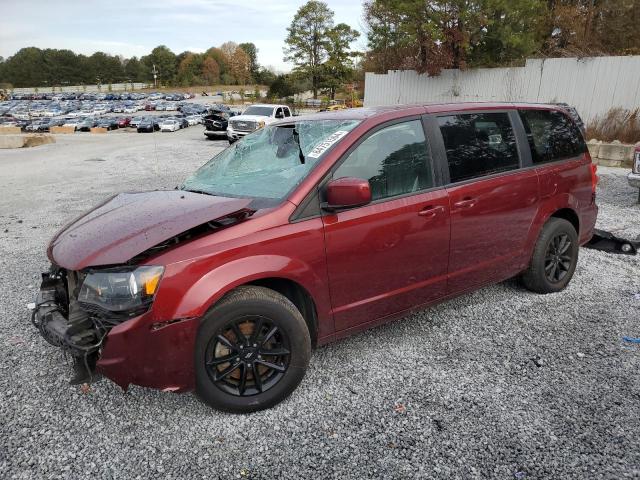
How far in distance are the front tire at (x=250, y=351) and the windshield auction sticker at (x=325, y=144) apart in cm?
96

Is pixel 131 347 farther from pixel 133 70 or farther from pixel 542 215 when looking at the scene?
pixel 133 70

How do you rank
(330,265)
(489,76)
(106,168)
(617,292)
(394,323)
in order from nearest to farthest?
(330,265) → (394,323) → (617,292) → (106,168) → (489,76)

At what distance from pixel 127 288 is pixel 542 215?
3.36 m

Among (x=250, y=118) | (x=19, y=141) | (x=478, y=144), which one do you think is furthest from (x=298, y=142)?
(x=19, y=141)

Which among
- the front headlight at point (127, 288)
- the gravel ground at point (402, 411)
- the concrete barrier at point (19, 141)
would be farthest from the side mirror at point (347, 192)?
the concrete barrier at point (19, 141)

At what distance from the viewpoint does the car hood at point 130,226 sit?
2.53 meters

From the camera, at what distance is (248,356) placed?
2.72 meters

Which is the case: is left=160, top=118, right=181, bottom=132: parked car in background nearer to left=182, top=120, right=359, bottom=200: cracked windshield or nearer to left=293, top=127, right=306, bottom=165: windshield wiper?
left=182, top=120, right=359, bottom=200: cracked windshield

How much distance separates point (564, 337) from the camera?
3.67 m

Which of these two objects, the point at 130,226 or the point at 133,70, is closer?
the point at 130,226

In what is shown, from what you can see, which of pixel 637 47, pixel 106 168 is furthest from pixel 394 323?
pixel 637 47

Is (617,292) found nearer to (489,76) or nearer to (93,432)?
(93,432)

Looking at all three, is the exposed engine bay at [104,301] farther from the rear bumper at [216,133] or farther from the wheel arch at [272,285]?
the rear bumper at [216,133]

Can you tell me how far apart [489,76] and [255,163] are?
18535mm
